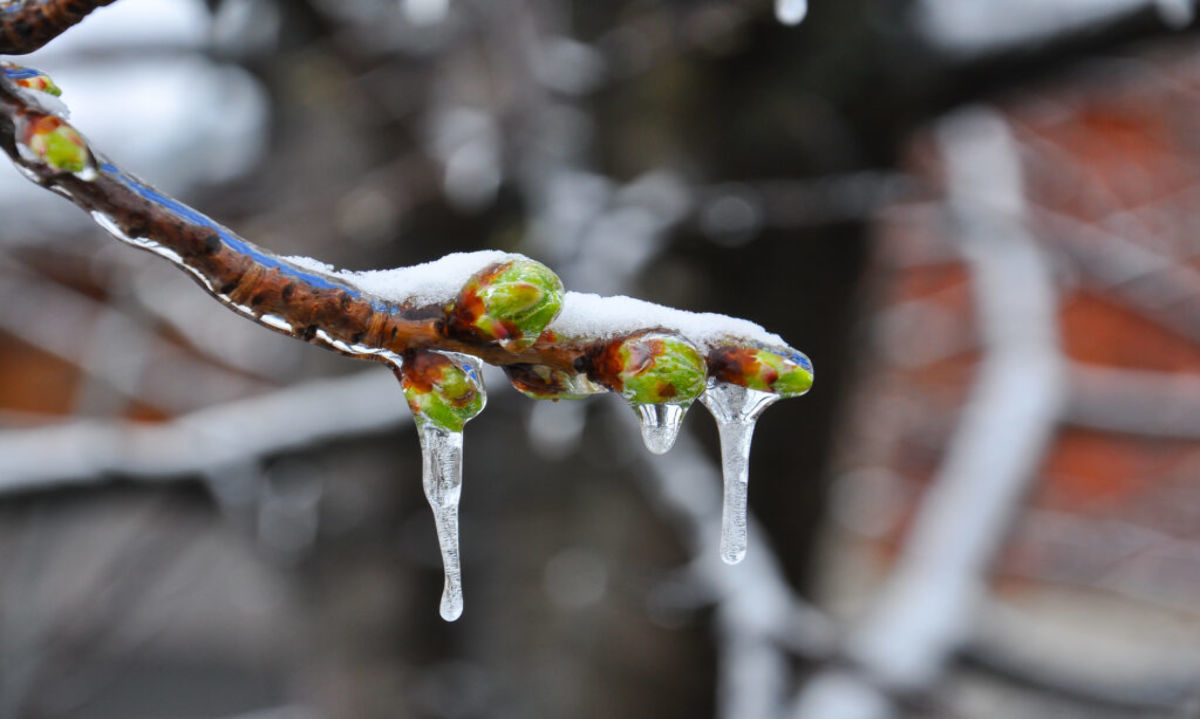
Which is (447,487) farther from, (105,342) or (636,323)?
(105,342)

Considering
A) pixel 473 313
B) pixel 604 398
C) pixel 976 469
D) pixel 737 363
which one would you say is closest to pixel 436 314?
pixel 473 313

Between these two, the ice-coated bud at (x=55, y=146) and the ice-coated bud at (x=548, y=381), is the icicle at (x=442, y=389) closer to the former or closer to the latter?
the ice-coated bud at (x=548, y=381)

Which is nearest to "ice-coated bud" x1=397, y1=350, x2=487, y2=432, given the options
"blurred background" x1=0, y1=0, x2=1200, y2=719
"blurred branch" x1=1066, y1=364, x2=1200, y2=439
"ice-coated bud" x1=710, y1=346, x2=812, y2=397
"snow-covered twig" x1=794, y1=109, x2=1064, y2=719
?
"ice-coated bud" x1=710, y1=346, x2=812, y2=397

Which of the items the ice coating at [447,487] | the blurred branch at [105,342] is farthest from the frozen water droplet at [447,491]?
the blurred branch at [105,342]

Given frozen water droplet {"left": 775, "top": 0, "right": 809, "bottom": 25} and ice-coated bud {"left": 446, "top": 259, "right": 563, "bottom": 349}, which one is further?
frozen water droplet {"left": 775, "top": 0, "right": 809, "bottom": 25}

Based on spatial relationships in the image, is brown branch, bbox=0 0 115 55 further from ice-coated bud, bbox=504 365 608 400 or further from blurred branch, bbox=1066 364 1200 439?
blurred branch, bbox=1066 364 1200 439
